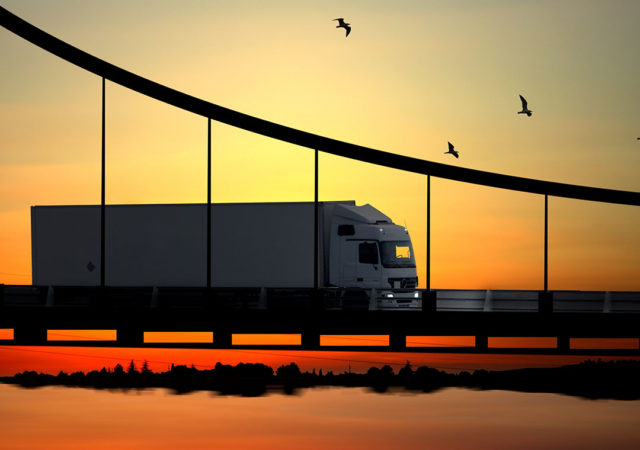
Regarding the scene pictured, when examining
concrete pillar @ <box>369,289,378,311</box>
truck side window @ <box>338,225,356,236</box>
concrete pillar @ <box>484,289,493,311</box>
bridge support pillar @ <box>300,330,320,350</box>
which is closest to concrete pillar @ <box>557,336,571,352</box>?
concrete pillar @ <box>484,289,493,311</box>

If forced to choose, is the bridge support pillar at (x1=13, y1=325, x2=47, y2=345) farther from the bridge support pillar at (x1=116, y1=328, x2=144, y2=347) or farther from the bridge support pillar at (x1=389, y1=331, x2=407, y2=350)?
the bridge support pillar at (x1=389, y1=331, x2=407, y2=350)

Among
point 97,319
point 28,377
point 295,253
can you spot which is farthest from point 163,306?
point 28,377

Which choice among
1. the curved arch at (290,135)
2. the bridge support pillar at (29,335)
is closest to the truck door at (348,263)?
the curved arch at (290,135)

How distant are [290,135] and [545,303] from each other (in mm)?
9970

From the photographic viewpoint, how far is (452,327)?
29578 mm

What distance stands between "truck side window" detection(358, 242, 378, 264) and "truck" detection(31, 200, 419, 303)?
0.11 feet

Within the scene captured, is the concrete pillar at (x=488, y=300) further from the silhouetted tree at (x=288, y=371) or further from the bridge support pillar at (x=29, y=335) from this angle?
the bridge support pillar at (x=29, y=335)

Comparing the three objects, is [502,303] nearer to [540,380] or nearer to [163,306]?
[540,380]

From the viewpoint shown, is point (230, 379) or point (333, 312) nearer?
point (333, 312)

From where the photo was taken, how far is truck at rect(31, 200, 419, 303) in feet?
110

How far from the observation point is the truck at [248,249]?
33.6 metres

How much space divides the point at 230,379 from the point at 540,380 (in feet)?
38.0

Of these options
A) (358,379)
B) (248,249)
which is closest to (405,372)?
(358,379)

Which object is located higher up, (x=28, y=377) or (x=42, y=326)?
(x=42, y=326)
